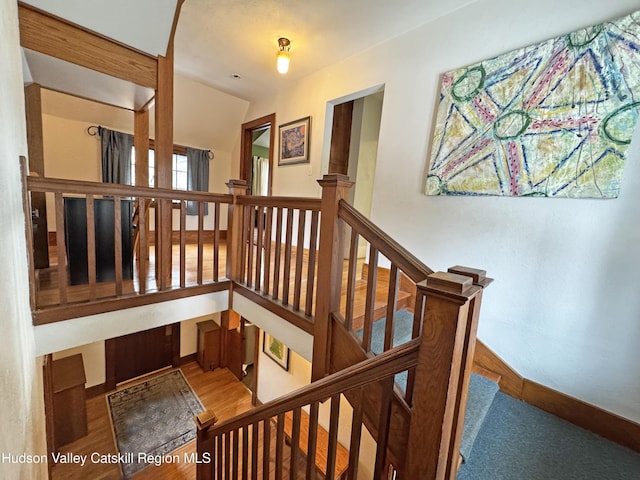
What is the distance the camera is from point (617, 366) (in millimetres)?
1407

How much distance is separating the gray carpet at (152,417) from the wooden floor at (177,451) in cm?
10

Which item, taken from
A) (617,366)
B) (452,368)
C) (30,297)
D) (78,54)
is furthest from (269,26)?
(617,366)

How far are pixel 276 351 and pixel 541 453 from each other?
10.7ft

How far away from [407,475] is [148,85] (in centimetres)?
290

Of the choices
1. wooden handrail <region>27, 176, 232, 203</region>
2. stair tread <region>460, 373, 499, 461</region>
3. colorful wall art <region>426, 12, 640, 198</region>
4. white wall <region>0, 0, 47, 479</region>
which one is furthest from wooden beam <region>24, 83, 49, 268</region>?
colorful wall art <region>426, 12, 640, 198</region>

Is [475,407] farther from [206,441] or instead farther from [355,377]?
[206,441]

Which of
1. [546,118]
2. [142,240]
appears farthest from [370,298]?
[142,240]

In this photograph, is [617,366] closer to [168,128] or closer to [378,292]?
[378,292]

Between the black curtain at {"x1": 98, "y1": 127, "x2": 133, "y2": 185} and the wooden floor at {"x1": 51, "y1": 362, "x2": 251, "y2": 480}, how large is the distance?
3472 millimetres

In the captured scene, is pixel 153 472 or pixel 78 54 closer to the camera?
pixel 78 54

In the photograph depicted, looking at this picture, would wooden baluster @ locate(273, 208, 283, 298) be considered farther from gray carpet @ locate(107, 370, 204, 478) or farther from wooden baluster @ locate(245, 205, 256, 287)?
gray carpet @ locate(107, 370, 204, 478)

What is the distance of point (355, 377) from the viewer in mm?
899

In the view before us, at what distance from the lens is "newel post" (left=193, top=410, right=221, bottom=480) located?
1.84 metres

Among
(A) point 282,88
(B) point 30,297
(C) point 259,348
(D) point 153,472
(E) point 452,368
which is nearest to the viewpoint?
(E) point 452,368
